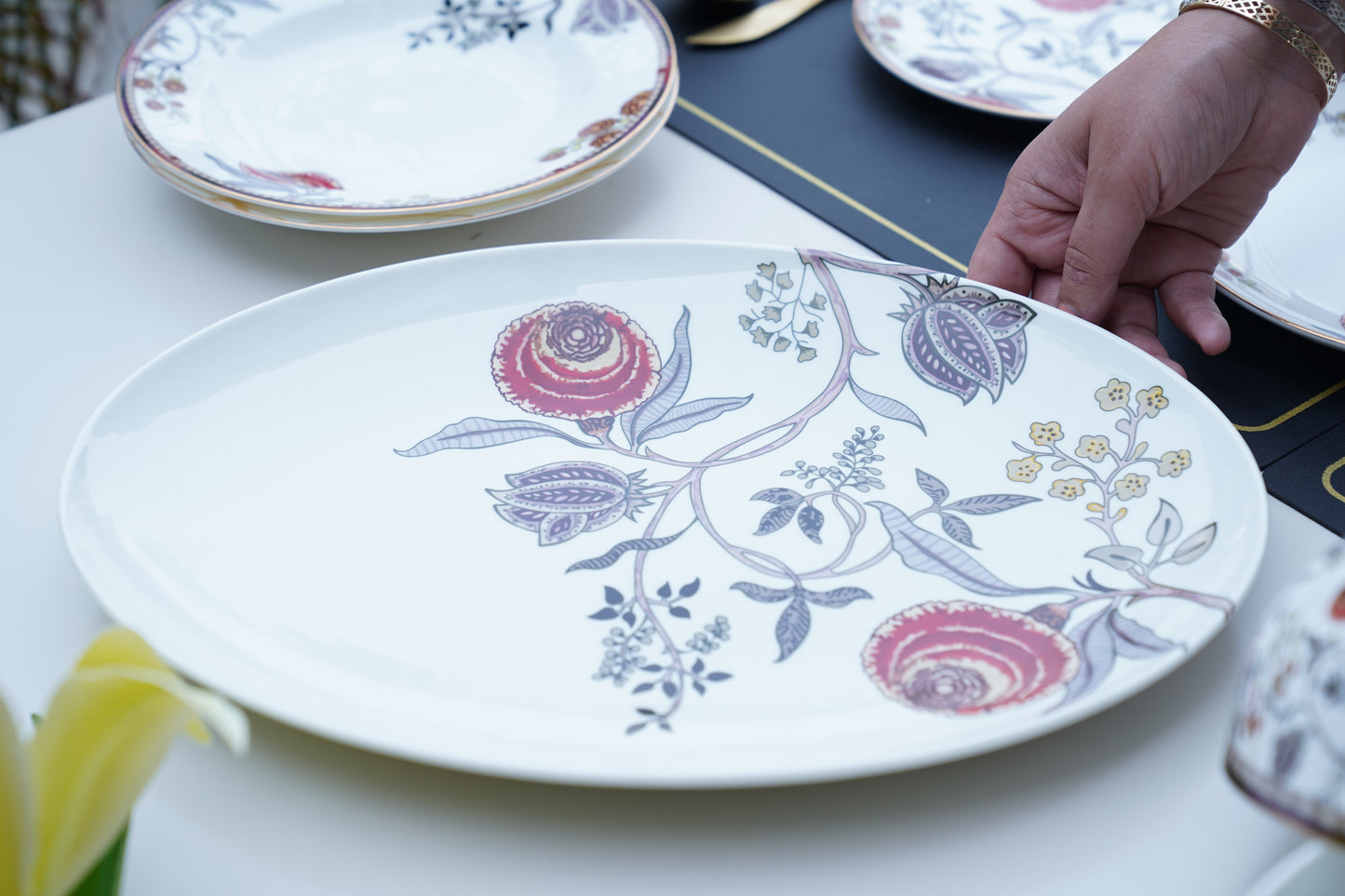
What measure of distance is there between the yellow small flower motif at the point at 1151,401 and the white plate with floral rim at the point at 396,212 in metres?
0.32

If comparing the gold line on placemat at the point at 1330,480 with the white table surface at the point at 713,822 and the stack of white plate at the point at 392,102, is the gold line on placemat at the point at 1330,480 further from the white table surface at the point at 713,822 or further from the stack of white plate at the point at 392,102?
the stack of white plate at the point at 392,102

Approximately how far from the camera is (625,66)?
705 millimetres

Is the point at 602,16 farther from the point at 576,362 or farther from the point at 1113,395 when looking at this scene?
the point at 1113,395

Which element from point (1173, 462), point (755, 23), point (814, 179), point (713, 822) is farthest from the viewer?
point (755, 23)

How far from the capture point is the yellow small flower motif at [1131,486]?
1.50 ft

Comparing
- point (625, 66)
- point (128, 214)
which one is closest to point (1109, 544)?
point (625, 66)

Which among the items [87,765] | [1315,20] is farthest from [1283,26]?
[87,765]

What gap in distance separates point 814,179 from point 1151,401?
0.98 ft

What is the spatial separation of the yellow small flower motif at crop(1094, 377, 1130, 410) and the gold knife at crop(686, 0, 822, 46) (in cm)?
47

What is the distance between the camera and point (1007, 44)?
79 cm

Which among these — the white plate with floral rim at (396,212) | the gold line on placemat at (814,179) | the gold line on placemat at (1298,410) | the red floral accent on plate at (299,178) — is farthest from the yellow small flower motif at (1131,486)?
the red floral accent on plate at (299,178)

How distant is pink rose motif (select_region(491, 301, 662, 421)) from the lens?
1.78 feet

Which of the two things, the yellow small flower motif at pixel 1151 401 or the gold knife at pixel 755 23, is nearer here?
the yellow small flower motif at pixel 1151 401

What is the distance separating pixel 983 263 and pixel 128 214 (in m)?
0.54
